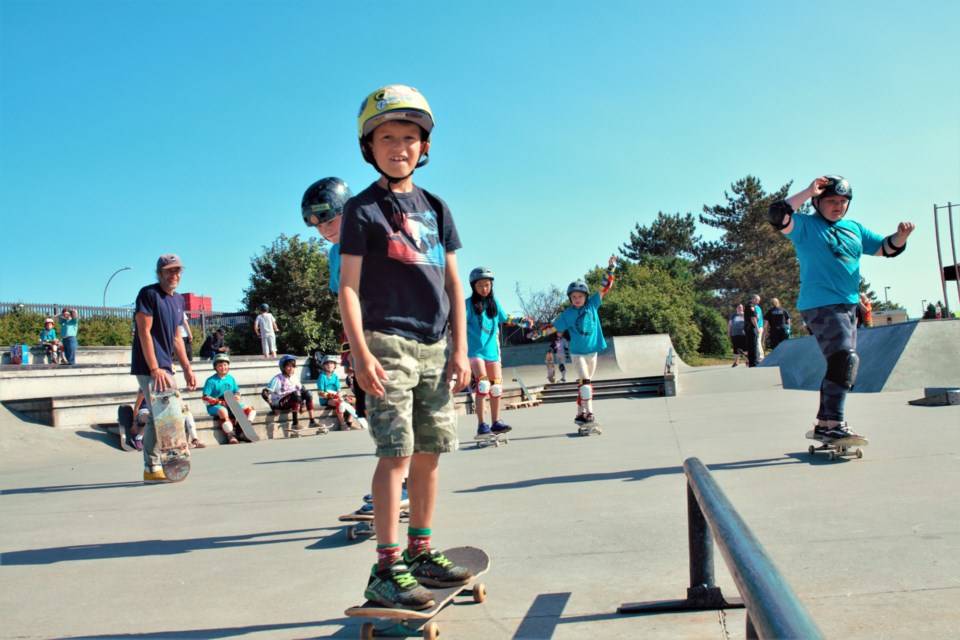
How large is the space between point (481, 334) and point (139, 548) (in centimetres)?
467

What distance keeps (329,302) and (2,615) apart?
32.1 meters

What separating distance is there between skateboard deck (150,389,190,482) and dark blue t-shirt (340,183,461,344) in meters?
4.33

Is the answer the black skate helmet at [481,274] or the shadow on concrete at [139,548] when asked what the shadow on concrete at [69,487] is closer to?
the shadow on concrete at [139,548]

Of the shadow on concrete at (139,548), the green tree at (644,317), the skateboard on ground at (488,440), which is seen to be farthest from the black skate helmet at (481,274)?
the green tree at (644,317)

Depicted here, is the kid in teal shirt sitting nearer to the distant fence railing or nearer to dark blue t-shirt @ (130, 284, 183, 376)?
dark blue t-shirt @ (130, 284, 183, 376)

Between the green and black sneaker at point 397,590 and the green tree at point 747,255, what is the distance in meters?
60.9

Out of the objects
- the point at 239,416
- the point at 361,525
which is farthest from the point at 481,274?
the point at 239,416

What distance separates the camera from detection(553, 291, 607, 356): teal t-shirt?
28.5 ft

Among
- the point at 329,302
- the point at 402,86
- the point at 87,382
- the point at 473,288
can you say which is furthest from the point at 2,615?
the point at 329,302

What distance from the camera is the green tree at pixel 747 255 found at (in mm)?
60250

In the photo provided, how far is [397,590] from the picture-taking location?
8.08 ft

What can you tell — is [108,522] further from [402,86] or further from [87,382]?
[87,382]

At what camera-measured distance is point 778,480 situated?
4.64m

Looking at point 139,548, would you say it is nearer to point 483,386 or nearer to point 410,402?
point 410,402
